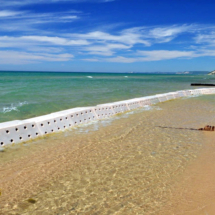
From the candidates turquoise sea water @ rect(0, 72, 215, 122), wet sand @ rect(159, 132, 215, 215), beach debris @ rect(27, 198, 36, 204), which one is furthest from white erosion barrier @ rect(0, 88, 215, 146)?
wet sand @ rect(159, 132, 215, 215)

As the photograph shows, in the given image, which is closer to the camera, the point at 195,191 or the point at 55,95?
the point at 195,191

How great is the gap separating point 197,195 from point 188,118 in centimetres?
711

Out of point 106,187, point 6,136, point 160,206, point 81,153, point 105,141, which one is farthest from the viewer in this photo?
point 105,141

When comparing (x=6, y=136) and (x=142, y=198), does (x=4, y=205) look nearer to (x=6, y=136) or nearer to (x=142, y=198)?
(x=142, y=198)

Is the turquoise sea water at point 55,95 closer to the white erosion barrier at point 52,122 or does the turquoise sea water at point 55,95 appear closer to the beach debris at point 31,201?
the white erosion barrier at point 52,122

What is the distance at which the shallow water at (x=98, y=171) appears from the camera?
137 inches

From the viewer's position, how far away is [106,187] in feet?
13.0

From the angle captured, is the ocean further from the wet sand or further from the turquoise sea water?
the turquoise sea water

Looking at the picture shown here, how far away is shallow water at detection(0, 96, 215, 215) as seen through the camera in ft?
11.4

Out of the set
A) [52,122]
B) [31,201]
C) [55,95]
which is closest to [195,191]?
[31,201]

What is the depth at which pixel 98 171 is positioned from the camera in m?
4.61

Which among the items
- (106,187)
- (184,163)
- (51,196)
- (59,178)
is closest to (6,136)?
(59,178)

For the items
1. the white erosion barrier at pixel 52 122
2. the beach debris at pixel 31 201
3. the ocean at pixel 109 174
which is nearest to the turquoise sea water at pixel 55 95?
the white erosion barrier at pixel 52 122

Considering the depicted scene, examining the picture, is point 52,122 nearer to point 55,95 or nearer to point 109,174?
→ point 109,174
